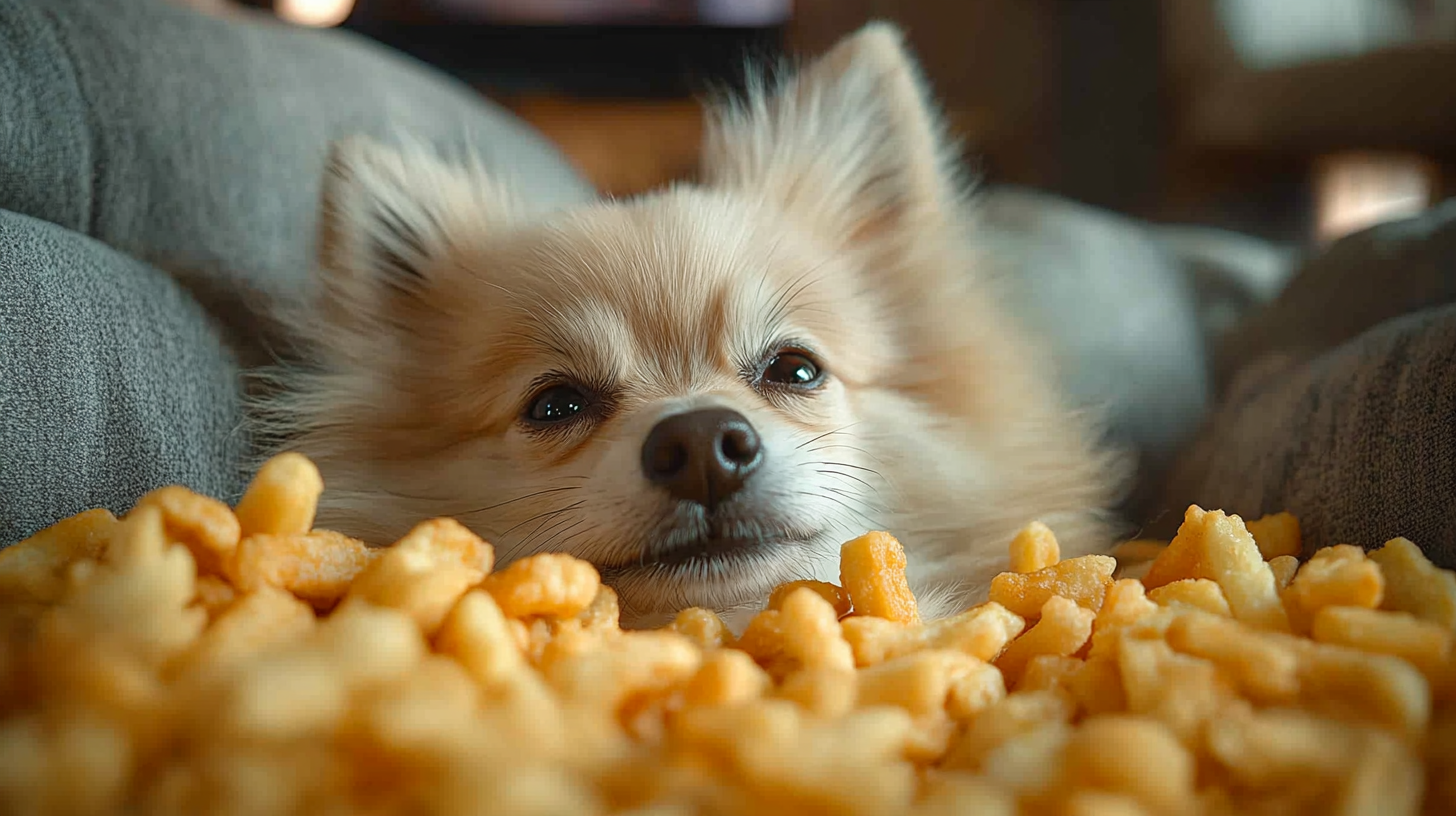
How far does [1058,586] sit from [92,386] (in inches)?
45.1

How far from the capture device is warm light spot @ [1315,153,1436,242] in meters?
3.92

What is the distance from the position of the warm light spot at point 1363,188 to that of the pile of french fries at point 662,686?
12.0 ft

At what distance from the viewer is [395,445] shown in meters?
1.57

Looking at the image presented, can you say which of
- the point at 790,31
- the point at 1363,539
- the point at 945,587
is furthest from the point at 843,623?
the point at 790,31

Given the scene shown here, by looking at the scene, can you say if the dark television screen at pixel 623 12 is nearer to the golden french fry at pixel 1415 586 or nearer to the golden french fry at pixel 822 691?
the golden french fry at pixel 1415 586

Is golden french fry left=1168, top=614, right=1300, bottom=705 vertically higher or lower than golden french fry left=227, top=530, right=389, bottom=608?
higher

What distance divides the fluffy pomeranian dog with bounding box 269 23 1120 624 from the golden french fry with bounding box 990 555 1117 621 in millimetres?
270

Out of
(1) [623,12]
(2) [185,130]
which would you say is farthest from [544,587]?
(1) [623,12]

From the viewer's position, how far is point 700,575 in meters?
1.22

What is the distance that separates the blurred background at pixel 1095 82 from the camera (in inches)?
148

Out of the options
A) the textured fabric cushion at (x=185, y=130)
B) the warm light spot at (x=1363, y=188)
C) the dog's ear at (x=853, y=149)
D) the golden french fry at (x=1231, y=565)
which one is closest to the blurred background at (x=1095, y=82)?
the warm light spot at (x=1363, y=188)

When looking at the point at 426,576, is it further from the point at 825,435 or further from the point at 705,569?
the point at 825,435

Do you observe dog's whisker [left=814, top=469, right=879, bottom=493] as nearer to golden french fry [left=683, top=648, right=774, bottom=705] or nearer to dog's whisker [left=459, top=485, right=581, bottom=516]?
dog's whisker [left=459, top=485, right=581, bottom=516]

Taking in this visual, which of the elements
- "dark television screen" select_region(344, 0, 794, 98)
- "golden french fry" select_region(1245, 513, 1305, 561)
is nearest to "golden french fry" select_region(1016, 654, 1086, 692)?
"golden french fry" select_region(1245, 513, 1305, 561)
